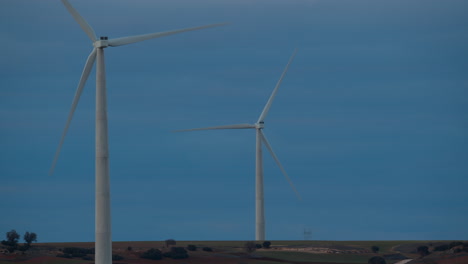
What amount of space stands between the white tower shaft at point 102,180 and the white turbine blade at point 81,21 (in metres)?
4.43

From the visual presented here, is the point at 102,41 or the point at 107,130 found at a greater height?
the point at 102,41

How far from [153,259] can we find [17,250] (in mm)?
20563

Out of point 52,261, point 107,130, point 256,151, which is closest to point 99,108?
point 107,130

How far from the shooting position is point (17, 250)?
132625 millimetres

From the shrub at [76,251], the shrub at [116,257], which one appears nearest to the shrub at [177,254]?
the shrub at [116,257]

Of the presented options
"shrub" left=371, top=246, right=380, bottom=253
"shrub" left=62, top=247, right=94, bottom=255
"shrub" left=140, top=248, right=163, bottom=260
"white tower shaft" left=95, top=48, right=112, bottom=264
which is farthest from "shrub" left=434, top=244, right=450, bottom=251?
"white tower shaft" left=95, top=48, right=112, bottom=264

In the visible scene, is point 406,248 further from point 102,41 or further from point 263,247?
point 102,41

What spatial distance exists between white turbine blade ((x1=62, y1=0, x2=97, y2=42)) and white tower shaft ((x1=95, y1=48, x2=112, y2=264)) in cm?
443

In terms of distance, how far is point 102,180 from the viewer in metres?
76.9

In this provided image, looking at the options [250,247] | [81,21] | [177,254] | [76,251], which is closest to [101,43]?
[81,21]

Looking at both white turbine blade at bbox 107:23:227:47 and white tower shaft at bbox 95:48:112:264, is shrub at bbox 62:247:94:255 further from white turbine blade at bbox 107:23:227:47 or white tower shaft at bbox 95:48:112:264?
white turbine blade at bbox 107:23:227:47

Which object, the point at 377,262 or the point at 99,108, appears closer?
the point at 99,108

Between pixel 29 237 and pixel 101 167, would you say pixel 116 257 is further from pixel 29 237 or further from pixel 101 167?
pixel 101 167

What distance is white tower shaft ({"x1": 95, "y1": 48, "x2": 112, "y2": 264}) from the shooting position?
77.1 metres
